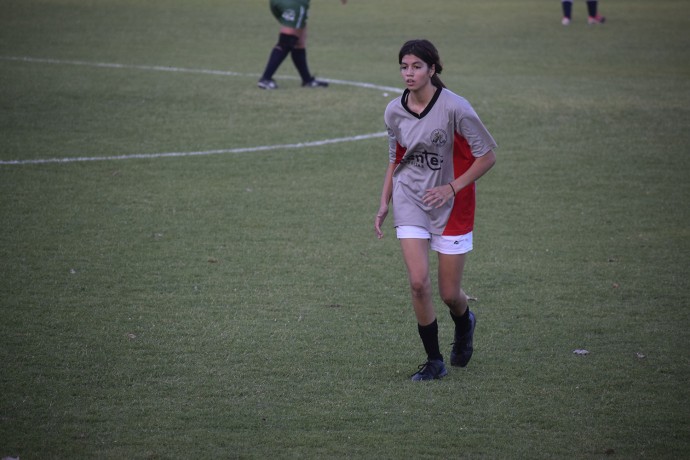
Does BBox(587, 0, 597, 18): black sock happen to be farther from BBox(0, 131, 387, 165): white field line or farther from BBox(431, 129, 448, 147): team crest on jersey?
BBox(431, 129, 448, 147): team crest on jersey

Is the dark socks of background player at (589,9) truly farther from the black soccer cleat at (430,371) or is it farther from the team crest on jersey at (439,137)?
the black soccer cleat at (430,371)

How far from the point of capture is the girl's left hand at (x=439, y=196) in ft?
16.4

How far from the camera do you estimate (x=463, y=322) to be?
546 cm

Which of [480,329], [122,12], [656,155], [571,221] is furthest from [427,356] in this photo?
[122,12]

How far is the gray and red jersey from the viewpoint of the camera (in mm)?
5035

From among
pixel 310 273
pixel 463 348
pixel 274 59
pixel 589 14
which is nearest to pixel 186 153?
pixel 274 59

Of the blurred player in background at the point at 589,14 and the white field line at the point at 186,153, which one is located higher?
the white field line at the point at 186,153

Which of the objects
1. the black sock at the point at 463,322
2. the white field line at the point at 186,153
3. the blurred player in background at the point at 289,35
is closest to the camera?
the black sock at the point at 463,322

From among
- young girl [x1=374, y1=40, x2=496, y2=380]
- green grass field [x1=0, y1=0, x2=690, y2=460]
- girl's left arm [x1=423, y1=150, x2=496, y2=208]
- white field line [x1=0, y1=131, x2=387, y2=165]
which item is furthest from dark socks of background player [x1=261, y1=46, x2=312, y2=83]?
girl's left arm [x1=423, y1=150, x2=496, y2=208]

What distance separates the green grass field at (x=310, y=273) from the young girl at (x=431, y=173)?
1.84 ft

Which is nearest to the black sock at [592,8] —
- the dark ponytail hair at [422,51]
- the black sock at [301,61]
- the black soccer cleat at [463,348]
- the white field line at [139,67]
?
the white field line at [139,67]

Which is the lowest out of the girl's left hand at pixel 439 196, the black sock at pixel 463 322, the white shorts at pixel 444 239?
the black sock at pixel 463 322

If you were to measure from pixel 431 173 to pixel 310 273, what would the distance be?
2363 millimetres

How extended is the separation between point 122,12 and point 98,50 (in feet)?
21.1
